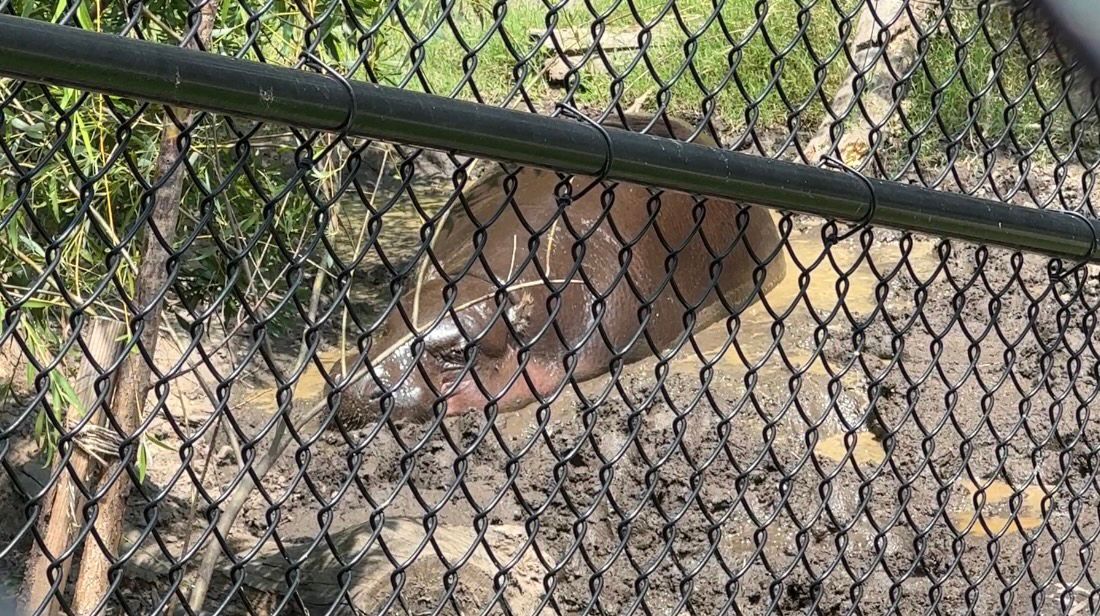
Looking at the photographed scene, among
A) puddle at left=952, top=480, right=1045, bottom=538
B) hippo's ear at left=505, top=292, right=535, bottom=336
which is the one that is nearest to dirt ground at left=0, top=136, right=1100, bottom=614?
puddle at left=952, top=480, right=1045, bottom=538

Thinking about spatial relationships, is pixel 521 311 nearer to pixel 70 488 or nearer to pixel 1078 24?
pixel 70 488

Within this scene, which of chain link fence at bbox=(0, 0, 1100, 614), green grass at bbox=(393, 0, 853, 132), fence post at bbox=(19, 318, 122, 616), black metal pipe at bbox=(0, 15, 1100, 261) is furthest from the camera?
green grass at bbox=(393, 0, 853, 132)

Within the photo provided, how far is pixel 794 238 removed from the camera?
7.24m

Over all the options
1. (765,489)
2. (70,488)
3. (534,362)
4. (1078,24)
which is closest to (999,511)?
(765,489)

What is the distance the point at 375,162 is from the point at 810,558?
4839mm

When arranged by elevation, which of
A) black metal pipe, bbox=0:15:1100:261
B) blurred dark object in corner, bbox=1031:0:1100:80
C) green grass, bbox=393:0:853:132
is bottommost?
blurred dark object in corner, bbox=1031:0:1100:80

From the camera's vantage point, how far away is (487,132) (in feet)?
6.52

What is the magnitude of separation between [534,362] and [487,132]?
4215 mm

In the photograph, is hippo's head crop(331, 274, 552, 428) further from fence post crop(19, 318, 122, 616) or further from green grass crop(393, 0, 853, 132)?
fence post crop(19, 318, 122, 616)

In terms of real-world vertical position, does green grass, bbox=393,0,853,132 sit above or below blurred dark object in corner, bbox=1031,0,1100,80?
above

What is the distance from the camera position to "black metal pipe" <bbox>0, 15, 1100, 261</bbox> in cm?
167

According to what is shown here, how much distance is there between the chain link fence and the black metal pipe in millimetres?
61

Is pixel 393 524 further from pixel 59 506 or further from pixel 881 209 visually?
pixel 881 209

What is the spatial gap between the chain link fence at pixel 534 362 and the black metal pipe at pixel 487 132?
6 centimetres
